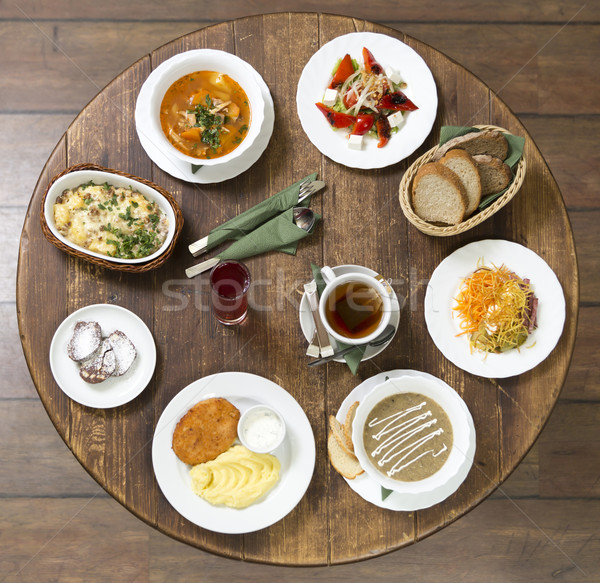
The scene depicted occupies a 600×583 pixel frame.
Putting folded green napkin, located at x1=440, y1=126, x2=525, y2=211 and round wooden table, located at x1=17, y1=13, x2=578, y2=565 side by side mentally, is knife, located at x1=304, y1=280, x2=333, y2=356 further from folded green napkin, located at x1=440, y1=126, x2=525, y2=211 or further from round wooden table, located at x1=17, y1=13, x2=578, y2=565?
folded green napkin, located at x1=440, y1=126, x2=525, y2=211

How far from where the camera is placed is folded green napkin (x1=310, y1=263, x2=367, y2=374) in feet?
6.73

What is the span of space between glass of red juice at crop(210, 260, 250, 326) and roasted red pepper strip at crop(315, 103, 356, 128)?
675 mm

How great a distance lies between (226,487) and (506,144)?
1646 mm

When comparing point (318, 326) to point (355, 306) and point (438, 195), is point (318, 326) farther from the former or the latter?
point (438, 195)

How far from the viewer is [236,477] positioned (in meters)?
2.04

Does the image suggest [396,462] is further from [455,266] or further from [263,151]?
[263,151]

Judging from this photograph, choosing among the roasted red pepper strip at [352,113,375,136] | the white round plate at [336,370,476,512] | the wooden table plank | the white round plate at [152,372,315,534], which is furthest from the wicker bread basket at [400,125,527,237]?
the wooden table plank

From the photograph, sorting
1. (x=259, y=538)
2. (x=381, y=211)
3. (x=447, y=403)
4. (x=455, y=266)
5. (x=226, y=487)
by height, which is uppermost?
(x=381, y=211)

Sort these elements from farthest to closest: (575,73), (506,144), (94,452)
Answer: (575,73)
(94,452)
(506,144)

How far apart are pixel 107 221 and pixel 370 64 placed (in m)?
1.19

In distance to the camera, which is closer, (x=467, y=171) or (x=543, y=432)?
(x=467, y=171)

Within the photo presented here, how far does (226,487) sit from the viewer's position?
203 cm

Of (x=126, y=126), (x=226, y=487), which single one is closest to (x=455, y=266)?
(x=226, y=487)

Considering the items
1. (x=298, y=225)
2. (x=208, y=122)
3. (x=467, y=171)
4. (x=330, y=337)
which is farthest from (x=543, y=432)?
(x=208, y=122)
